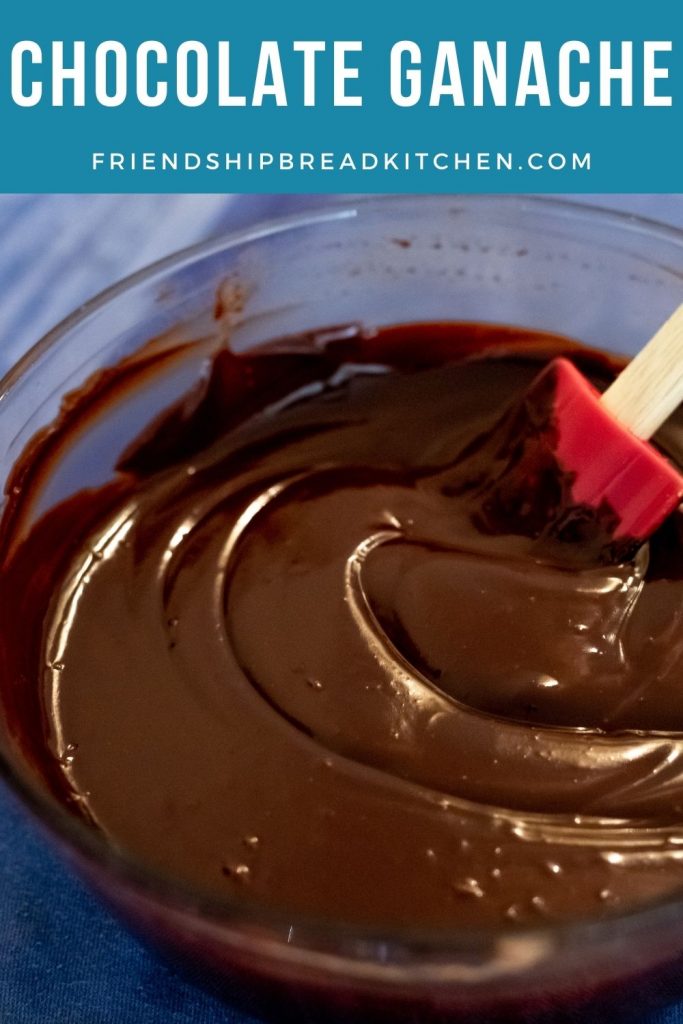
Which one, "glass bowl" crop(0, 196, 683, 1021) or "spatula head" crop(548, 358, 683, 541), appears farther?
"spatula head" crop(548, 358, 683, 541)

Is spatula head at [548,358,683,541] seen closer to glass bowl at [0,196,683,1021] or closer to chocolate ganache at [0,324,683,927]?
chocolate ganache at [0,324,683,927]

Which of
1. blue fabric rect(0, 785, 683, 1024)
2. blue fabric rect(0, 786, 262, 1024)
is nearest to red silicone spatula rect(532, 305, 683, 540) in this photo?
blue fabric rect(0, 785, 683, 1024)

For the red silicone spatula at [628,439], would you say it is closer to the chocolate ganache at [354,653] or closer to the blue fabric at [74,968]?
the chocolate ganache at [354,653]

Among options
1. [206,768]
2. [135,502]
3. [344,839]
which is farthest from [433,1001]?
[135,502]

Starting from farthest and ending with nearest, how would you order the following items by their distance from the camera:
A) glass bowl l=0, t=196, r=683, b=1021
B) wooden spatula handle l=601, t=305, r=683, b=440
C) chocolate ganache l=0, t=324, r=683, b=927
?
wooden spatula handle l=601, t=305, r=683, b=440 < chocolate ganache l=0, t=324, r=683, b=927 < glass bowl l=0, t=196, r=683, b=1021

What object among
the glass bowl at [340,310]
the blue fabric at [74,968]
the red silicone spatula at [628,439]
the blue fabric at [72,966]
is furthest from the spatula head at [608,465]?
the blue fabric at [72,966]

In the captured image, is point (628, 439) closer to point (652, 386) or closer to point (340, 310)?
point (652, 386)
